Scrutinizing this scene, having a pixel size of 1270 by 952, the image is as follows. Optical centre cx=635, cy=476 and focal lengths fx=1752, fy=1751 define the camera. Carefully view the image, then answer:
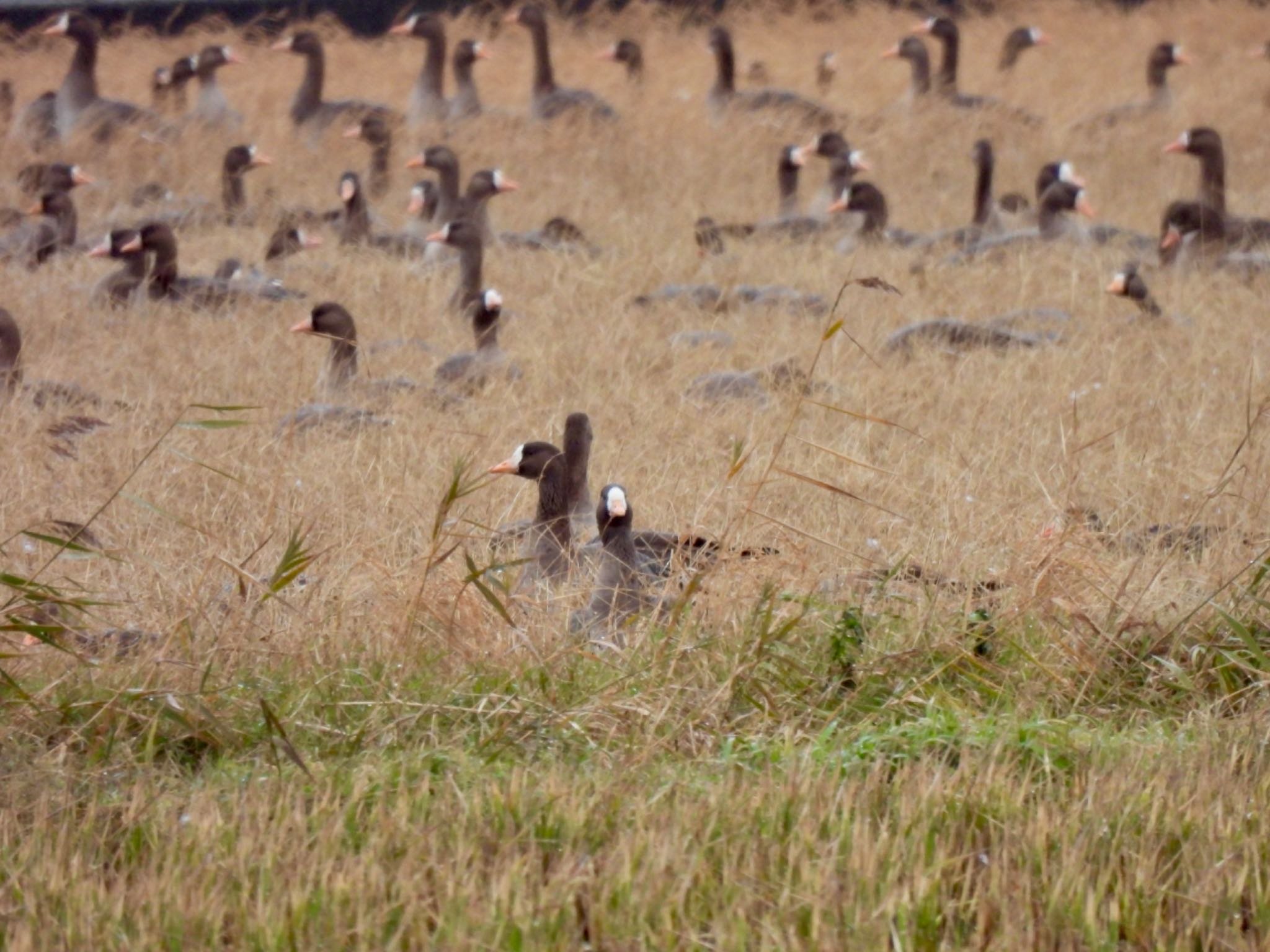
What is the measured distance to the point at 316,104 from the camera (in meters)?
15.4

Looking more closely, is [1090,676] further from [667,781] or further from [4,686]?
[4,686]

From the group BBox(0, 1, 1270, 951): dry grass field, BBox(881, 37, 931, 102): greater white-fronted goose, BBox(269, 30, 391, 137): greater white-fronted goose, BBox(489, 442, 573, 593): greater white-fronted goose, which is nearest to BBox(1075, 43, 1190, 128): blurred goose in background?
BBox(881, 37, 931, 102): greater white-fronted goose

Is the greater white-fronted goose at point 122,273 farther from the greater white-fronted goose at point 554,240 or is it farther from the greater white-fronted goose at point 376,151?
the greater white-fronted goose at point 376,151

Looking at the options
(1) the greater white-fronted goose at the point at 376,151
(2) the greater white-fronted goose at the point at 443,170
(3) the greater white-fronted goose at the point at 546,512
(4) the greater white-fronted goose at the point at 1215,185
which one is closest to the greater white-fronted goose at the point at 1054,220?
(4) the greater white-fronted goose at the point at 1215,185

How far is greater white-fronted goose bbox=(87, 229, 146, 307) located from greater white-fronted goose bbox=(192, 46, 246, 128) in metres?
4.89

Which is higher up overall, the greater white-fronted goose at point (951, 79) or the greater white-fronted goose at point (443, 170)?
the greater white-fronted goose at point (951, 79)

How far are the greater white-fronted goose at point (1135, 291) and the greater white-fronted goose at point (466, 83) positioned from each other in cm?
780

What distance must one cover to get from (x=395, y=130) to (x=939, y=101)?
4872mm

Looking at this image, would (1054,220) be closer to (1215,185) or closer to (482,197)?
(1215,185)

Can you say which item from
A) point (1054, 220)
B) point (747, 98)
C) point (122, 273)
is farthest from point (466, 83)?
point (122, 273)

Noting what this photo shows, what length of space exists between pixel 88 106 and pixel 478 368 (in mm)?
8308

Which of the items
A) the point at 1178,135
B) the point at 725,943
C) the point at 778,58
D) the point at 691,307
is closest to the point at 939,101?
the point at 1178,135

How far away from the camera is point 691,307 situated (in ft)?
31.2

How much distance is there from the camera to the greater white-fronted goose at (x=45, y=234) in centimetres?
1089
